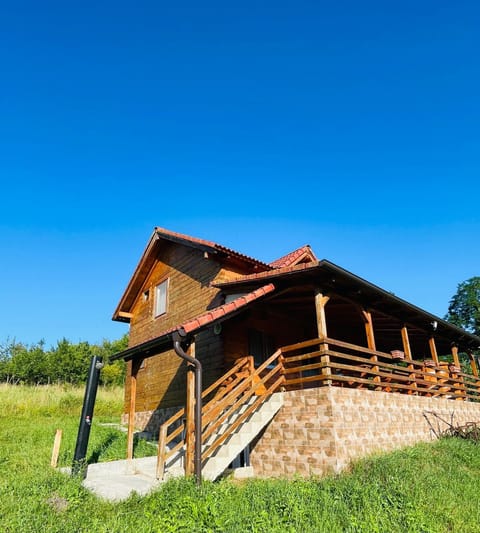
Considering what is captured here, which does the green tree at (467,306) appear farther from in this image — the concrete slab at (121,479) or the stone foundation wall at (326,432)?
the concrete slab at (121,479)

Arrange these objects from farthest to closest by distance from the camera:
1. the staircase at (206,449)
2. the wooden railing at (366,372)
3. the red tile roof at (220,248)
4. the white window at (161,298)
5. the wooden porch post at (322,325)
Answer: the white window at (161,298) < the red tile roof at (220,248) < the wooden railing at (366,372) < the wooden porch post at (322,325) < the staircase at (206,449)

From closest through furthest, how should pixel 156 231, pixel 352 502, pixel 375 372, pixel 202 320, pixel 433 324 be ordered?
pixel 352 502
pixel 202 320
pixel 375 372
pixel 433 324
pixel 156 231

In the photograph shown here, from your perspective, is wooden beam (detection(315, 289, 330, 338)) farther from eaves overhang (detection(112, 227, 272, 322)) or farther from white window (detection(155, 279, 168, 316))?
white window (detection(155, 279, 168, 316))

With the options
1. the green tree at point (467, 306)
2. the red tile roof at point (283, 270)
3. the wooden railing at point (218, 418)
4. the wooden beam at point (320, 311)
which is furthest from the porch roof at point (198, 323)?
the green tree at point (467, 306)

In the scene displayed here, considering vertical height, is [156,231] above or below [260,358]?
above

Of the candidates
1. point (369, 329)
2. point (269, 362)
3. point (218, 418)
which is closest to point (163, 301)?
point (269, 362)

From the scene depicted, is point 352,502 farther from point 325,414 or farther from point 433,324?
point 433,324

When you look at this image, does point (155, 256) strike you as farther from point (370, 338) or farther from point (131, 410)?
point (370, 338)

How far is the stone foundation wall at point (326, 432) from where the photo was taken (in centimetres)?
775

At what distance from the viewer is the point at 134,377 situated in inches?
385

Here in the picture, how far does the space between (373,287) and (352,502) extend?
16.3 ft

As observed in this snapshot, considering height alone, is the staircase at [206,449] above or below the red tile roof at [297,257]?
below

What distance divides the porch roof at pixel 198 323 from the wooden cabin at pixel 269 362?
Result: 3 centimetres

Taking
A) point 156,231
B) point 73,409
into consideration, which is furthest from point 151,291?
point 73,409
